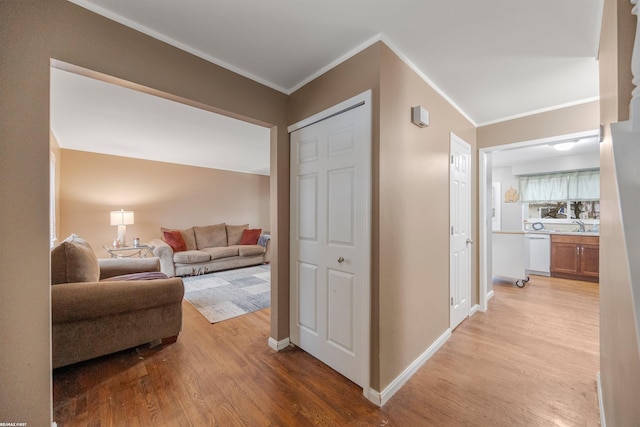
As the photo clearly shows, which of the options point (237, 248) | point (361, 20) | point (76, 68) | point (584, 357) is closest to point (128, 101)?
point (76, 68)

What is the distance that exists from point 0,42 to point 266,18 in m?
1.27

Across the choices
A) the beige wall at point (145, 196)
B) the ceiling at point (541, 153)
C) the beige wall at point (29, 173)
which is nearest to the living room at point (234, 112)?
the beige wall at point (29, 173)

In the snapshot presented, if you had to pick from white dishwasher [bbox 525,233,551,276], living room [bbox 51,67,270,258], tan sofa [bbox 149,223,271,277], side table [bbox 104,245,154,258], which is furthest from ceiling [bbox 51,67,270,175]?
white dishwasher [bbox 525,233,551,276]

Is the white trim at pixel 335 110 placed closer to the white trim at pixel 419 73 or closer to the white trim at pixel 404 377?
the white trim at pixel 419 73

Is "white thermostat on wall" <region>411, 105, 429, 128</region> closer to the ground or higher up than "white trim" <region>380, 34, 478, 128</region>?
closer to the ground

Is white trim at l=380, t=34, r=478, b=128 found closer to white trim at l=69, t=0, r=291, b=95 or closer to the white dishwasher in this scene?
white trim at l=69, t=0, r=291, b=95

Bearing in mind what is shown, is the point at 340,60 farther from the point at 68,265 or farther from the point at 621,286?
the point at 68,265

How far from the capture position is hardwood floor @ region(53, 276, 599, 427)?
1.50 m

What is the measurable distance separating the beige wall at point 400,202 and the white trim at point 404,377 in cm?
4

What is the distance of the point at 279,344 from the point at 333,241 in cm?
115

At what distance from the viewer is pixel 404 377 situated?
5.98 ft

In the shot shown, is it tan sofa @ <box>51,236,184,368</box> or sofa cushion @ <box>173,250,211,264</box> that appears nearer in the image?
tan sofa @ <box>51,236,184,368</box>

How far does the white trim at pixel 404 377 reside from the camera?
1.61 meters

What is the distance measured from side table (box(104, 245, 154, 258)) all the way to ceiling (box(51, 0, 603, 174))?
2498 mm
